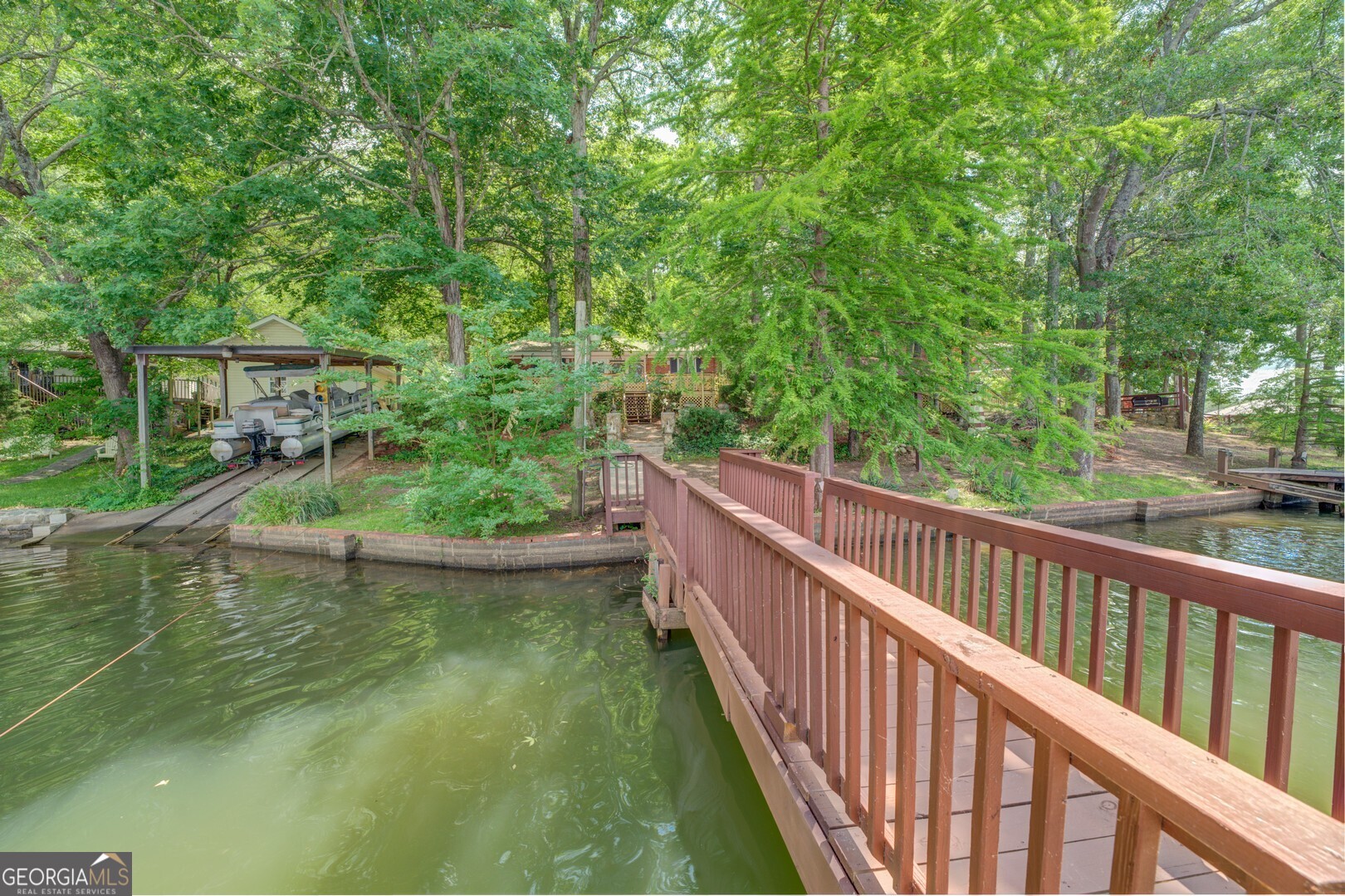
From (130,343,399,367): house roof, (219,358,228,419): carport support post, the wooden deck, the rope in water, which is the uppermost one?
(130,343,399,367): house roof

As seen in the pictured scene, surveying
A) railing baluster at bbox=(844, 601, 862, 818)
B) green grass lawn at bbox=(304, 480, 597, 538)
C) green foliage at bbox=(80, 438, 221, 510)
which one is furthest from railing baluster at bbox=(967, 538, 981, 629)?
green foliage at bbox=(80, 438, 221, 510)

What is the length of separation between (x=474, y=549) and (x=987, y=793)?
699 centimetres

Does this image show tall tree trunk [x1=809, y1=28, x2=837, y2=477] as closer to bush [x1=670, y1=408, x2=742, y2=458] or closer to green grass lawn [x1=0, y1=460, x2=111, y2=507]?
bush [x1=670, y1=408, x2=742, y2=458]

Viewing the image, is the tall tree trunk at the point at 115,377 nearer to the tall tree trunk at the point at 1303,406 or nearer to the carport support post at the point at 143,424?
the carport support post at the point at 143,424

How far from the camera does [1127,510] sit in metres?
9.64

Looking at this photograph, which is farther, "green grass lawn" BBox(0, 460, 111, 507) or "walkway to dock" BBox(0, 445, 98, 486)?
"walkway to dock" BBox(0, 445, 98, 486)

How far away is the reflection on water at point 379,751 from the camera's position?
8.73 feet

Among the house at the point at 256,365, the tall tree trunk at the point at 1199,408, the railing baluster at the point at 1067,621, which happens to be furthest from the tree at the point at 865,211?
the tall tree trunk at the point at 1199,408

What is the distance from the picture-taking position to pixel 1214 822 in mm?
641

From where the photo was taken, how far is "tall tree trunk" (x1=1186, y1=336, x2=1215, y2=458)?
13.0 meters

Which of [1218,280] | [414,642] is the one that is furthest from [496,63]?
[1218,280]

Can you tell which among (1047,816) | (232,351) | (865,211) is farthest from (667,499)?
(232,351)

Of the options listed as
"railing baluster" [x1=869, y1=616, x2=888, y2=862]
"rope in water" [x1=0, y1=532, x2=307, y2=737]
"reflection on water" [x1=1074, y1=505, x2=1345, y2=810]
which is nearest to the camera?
"railing baluster" [x1=869, y1=616, x2=888, y2=862]

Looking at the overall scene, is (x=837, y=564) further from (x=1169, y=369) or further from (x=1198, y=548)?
(x=1169, y=369)
